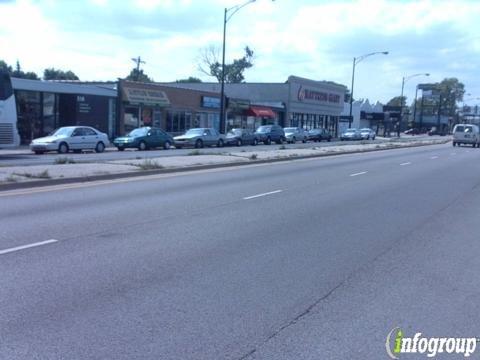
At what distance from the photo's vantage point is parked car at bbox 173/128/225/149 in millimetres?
40219

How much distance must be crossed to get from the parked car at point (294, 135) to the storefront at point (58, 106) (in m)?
18.1

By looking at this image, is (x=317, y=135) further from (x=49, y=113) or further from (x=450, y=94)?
(x=450, y=94)

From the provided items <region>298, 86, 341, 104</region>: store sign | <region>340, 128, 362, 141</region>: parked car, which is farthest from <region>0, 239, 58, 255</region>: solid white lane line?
<region>298, 86, 341, 104</region>: store sign

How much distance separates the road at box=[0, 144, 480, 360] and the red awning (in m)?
49.4

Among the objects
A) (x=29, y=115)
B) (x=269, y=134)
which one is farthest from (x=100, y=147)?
(x=269, y=134)

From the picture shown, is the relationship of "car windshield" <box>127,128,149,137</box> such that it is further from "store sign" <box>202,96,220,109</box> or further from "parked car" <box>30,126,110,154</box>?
"store sign" <box>202,96,220,109</box>

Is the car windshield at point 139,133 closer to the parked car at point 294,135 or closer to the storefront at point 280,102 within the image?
the parked car at point 294,135

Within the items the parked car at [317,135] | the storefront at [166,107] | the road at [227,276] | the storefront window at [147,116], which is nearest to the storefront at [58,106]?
A: the storefront at [166,107]

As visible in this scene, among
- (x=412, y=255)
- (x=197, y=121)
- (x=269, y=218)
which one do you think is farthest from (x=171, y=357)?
(x=197, y=121)

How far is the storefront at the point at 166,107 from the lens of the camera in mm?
45494

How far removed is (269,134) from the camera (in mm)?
50469

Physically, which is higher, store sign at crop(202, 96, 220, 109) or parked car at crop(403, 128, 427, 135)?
store sign at crop(202, 96, 220, 109)

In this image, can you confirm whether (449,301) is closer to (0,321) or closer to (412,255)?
(412,255)

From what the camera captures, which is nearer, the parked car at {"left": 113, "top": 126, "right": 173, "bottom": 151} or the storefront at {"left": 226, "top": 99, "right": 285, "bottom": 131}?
the parked car at {"left": 113, "top": 126, "right": 173, "bottom": 151}
